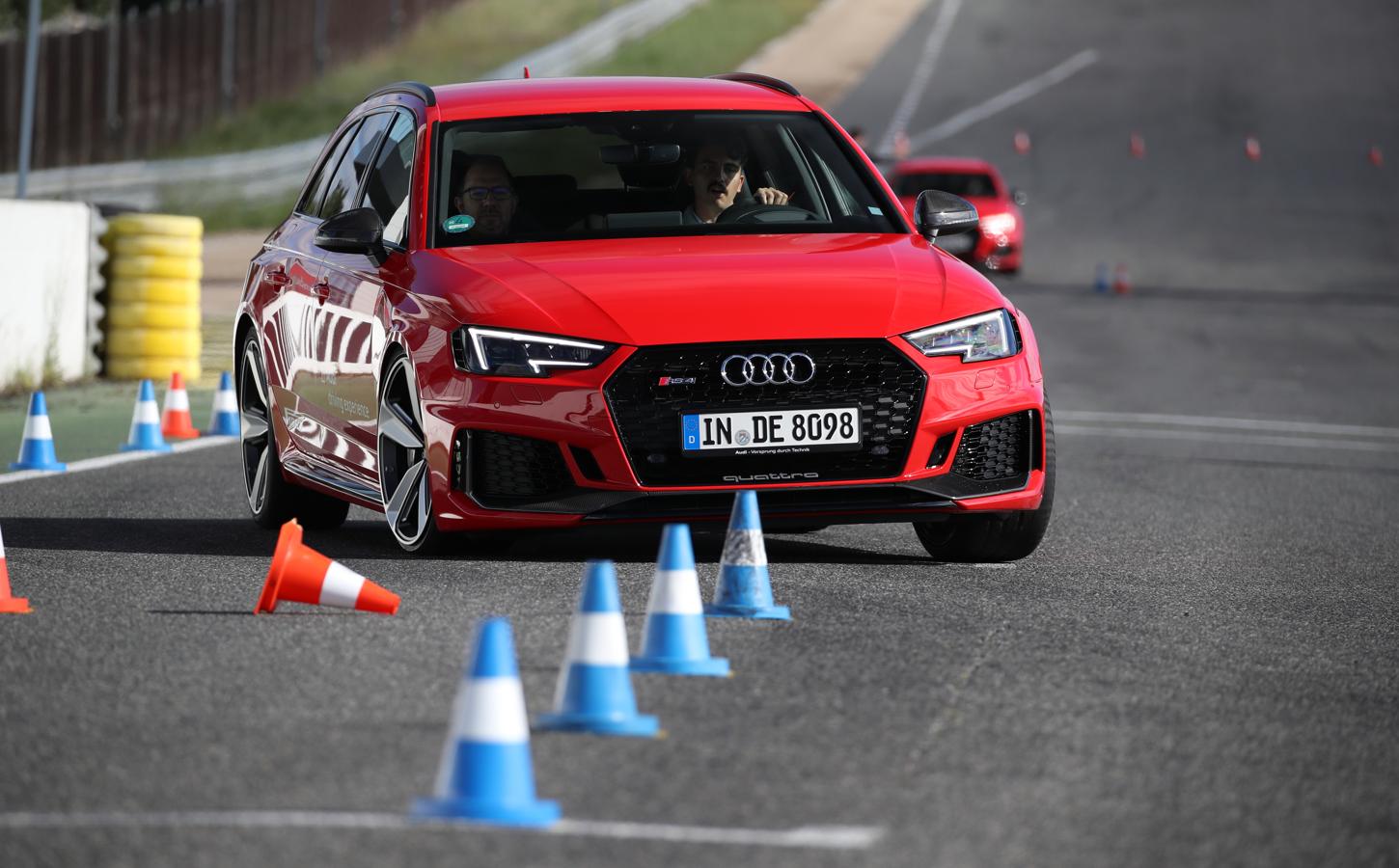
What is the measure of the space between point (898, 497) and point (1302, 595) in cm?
146

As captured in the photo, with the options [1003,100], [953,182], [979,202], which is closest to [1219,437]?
[979,202]

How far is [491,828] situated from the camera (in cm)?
486

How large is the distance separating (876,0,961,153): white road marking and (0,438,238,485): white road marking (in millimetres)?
32834

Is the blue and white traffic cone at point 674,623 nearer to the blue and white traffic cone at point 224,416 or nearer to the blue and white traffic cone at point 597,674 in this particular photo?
the blue and white traffic cone at point 597,674

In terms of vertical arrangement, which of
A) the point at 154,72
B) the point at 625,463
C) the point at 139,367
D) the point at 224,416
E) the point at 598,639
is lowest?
the point at 154,72

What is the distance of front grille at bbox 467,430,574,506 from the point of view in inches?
327

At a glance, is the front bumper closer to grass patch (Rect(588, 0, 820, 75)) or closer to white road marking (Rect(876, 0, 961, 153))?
white road marking (Rect(876, 0, 961, 153))

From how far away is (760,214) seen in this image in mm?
9508

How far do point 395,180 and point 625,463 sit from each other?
6.52 ft

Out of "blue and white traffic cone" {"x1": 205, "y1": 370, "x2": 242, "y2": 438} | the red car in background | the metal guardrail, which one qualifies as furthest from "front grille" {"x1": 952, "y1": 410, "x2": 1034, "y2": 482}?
the metal guardrail

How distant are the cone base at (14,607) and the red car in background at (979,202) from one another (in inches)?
1069

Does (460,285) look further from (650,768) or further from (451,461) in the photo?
(650,768)

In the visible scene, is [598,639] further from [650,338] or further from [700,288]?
[700,288]

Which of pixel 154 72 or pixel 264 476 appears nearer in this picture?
pixel 264 476
